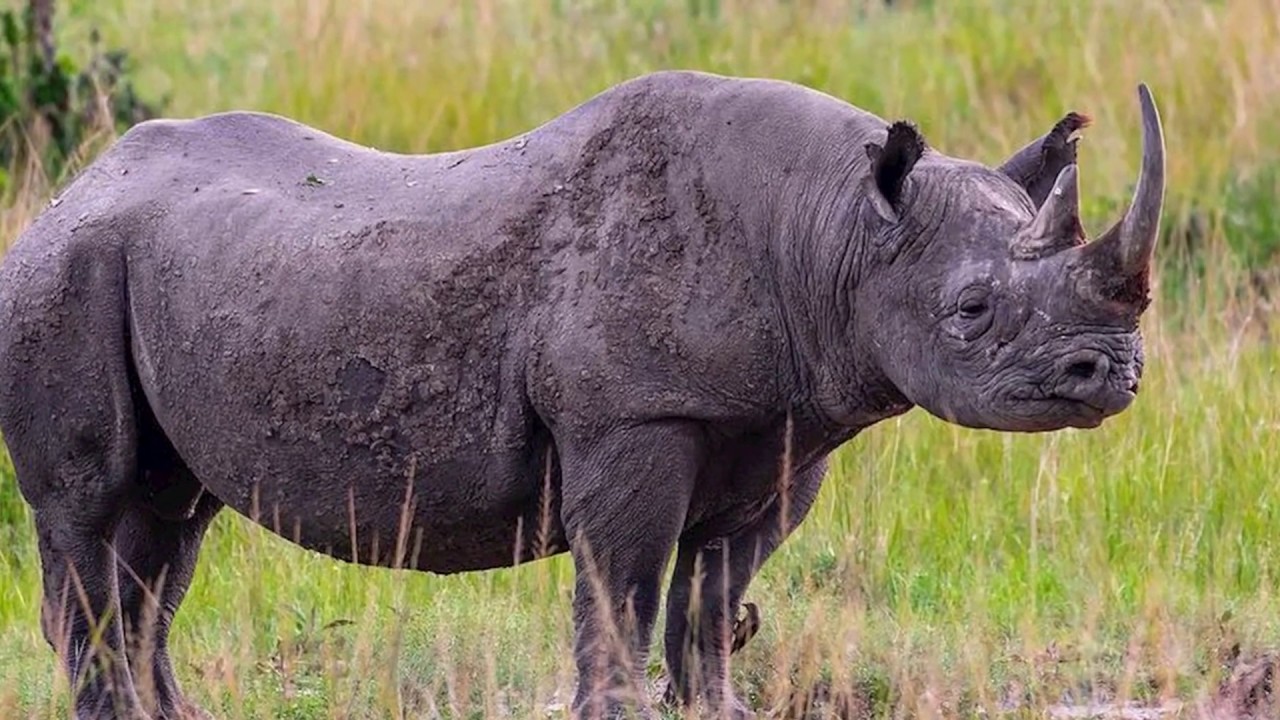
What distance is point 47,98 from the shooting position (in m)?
10.0

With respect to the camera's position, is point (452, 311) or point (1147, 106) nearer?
point (1147, 106)

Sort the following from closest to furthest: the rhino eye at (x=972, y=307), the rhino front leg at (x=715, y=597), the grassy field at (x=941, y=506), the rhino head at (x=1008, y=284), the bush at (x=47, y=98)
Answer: the rhino head at (x=1008, y=284) → the rhino eye at (x=972, y=307) → the rhino front leg at (x=715, y=597) → the grassy field at (x=941, y=506) → the bush at (x=47, y=98)

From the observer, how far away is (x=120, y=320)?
5465 mm

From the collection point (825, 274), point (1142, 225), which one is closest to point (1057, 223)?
point (1142, 225)

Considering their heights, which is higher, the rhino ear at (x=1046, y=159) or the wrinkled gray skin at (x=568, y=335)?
the rhino ear at (x=1046, y=159)

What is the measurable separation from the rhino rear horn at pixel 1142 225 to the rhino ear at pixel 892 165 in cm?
44

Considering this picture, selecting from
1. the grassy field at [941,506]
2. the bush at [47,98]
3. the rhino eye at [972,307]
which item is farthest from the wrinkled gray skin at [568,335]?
the bush at [47,98]

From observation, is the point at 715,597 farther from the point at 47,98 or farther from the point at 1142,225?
the point at 47,98

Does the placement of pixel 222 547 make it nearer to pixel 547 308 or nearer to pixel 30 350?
pixel 30 350

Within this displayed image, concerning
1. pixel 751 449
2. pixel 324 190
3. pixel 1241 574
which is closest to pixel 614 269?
pixel 751 449

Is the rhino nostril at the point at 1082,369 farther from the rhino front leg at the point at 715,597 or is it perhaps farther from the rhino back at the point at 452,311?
the rhino front leg at the point at 715,597

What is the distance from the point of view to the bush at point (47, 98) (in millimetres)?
9875

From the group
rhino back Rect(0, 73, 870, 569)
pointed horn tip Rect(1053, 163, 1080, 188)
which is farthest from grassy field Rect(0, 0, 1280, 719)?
pointed horn tip Rect(1053, 163, 1080, 188)

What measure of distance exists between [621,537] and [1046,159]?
1144mm
